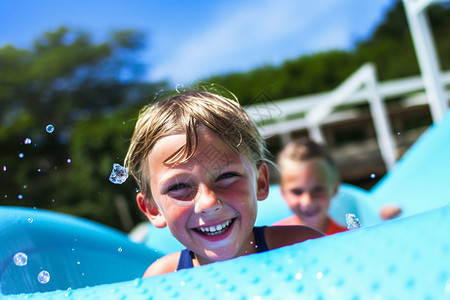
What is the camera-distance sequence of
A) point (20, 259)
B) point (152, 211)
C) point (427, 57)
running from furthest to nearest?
point (427, 57) < point (20, 259) < point (152, 211)

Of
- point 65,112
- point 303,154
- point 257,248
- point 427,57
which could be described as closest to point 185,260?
point 257,248

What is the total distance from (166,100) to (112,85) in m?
13.6

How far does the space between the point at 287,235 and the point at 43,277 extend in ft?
2.03

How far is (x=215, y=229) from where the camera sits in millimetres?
983

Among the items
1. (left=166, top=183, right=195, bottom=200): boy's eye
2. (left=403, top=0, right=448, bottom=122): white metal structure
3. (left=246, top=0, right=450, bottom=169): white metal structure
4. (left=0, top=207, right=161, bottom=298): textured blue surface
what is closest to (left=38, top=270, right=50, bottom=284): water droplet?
(left=0, top=207, right=161, bottom=298): textured blue surface

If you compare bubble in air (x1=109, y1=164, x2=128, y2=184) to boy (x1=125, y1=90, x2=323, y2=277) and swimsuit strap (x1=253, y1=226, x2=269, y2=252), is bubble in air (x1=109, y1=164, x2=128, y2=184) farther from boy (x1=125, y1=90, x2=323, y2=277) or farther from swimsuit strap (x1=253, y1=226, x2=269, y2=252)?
swimsuit strap (x1=253, y1=226, x2=269, y2=252)

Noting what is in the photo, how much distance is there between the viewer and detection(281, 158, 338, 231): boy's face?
1.97m

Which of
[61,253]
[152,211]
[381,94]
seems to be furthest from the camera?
[381,94]

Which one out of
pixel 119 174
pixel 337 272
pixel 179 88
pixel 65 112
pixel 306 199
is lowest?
pixel 337 272

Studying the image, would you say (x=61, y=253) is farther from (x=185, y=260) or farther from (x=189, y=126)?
(x=189, y=126)

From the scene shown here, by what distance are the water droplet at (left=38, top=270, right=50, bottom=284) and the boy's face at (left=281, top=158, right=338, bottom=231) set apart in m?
0.99

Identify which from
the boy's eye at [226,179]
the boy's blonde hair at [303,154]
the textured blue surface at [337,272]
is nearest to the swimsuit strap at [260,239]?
the boy's eye at [226,179]

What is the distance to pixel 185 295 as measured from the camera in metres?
0.69

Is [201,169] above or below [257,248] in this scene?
above
